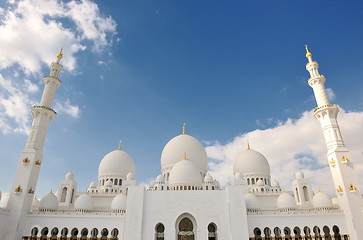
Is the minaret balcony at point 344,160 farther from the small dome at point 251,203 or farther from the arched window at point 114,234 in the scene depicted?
the arched window at point 114,234

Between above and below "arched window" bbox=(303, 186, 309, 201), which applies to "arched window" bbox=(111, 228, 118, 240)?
below

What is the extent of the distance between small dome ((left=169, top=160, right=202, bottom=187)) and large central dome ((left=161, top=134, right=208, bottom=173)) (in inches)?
206

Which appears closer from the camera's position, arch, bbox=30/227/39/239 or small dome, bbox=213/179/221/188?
arch, bbox=30/227/39/239

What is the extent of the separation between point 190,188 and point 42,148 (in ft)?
58.5

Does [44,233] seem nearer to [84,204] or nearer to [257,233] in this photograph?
[84,204]

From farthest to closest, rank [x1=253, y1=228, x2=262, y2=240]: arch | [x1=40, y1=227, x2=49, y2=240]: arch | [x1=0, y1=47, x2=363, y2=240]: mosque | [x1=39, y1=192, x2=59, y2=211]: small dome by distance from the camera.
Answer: [x1=39, y1=192, x2=59, y2=211]: small dome
[x1=40, y1=227, x2=49, y2=240]: arch
[x1=253, y1=228, x2=262, y2=240]: arch
[x1=0, y1=47, x2=363, y2=240]: mosque

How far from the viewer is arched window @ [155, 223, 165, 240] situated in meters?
23.2

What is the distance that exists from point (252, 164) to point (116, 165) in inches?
820

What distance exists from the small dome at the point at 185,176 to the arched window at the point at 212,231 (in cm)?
462

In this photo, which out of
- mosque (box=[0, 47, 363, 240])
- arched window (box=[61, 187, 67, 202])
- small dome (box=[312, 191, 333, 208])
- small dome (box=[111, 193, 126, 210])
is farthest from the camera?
arched window (box=[61, 187, 67, 202])

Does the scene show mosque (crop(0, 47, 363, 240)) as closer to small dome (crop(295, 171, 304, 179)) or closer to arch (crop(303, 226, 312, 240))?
arch (crop(303, 226, 312, 240))

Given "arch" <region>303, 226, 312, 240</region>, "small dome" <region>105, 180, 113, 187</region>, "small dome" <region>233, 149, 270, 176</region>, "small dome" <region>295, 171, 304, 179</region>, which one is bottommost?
"arch" <region>303, 226, 312, 240</region>

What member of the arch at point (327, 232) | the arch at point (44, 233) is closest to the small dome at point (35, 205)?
the arch at point (44, 233)

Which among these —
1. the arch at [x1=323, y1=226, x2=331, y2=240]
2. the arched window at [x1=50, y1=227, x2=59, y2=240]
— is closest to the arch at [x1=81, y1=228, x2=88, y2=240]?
the arched window at [x1=50, y1=227, x2=59, y2=240]
